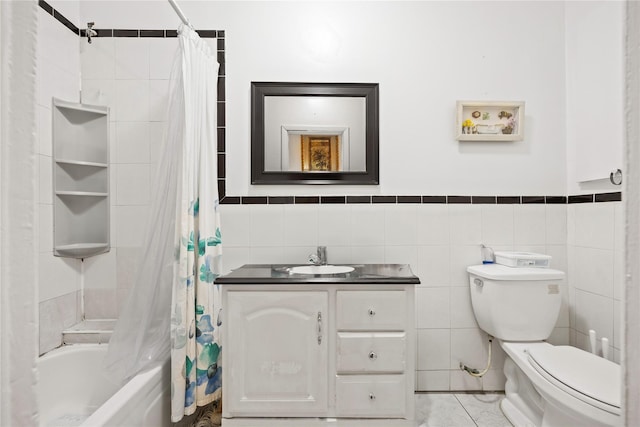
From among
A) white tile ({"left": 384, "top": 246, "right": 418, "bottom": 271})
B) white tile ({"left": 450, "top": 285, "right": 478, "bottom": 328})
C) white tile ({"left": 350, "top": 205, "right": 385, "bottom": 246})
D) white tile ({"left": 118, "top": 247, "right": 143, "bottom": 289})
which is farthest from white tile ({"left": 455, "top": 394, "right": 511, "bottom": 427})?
Result: white tile ({"left": 118, "top": 247, "right": 143, "bottom": 289})

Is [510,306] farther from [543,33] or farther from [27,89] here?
[27,89]

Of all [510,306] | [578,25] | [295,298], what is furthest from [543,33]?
[295,298]

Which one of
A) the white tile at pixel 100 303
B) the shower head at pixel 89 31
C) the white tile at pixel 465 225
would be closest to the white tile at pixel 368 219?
the white tile at pixel 465 225

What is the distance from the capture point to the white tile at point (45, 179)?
69.0 inches

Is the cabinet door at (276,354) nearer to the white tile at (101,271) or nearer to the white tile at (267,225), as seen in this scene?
the white tile at (267,225)

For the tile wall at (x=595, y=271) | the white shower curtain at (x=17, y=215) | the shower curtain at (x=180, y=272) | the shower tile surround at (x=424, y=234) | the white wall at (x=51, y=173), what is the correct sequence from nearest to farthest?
1. the white shower curtain at (x=17, y=215)
2. the shower curtain at (x=180, y=272)
3. the white wall at (x=51, y=173)
4. the tile wall at (x=595, y=271)
5. the shower tile surround at (x=424, y=234)

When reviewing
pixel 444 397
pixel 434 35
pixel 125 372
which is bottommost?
pixel 444 397

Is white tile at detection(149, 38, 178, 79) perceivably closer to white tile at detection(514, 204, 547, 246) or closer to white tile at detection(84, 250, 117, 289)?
white tile at detection(84, 250, 117, 289)

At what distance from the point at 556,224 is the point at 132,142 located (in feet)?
8.61

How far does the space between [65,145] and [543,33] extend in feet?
9.43

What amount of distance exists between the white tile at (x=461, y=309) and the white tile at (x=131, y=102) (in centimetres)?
214

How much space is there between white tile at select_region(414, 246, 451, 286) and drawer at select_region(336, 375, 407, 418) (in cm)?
72

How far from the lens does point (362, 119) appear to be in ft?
7.43

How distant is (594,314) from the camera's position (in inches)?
81.9
